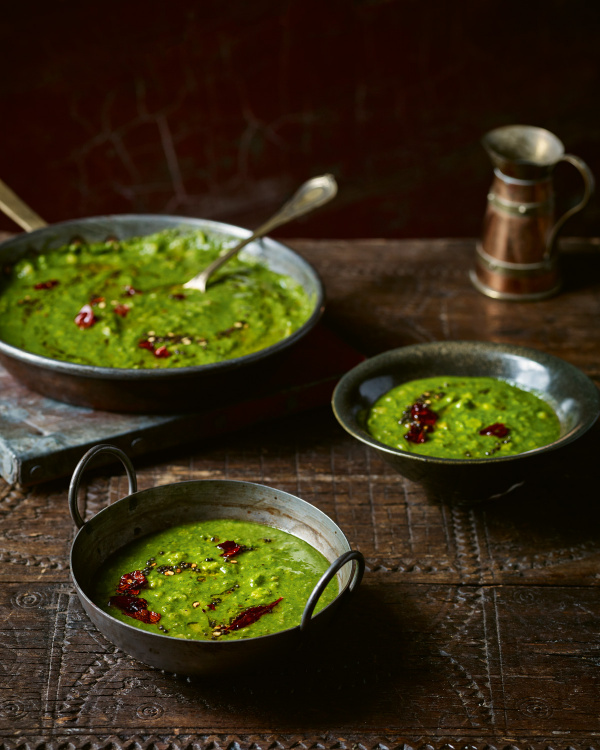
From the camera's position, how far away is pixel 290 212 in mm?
2820

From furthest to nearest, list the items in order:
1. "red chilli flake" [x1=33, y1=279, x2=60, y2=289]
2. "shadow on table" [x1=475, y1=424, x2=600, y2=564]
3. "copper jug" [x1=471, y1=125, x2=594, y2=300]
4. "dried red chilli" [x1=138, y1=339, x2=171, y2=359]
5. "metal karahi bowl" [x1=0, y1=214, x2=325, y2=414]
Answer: "copper jug" [x1=471, y1=125, x2=594, y2=300], "red chilli flake" [x1=33, y1=279, x2=60, y2=289], "dried red chilli" [x1=138, y1=339, x2=171, y2=359], "metal karahi bowl" [x1=0, y1=214, x2=325, y2=414], "shadow on table" [x1=475, y1=424, x2=600, y2=564]

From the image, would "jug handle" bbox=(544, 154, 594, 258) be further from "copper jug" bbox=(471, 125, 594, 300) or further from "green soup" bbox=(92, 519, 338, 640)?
"green soup" bbox=(92, 519, 338, 640)

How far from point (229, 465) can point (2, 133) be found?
247 cm

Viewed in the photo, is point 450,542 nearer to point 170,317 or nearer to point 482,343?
point 482,343

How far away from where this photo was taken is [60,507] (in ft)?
6.69

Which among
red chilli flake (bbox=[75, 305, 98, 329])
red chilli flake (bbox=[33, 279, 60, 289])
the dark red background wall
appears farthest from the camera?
the dark red background wall

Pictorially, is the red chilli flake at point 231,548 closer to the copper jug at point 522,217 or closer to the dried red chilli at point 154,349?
the dried red chilli at point 154,349

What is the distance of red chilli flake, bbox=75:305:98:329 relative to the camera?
243 centimetres

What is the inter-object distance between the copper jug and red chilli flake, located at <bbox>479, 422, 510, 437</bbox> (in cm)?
102

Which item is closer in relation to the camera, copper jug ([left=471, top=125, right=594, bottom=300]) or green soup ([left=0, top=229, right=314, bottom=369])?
green soup ([left=0, top=229, right=314, bottom=369])

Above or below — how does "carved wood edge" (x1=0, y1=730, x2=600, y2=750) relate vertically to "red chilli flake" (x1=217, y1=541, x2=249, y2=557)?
below

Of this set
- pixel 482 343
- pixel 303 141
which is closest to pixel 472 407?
pixel 482 343

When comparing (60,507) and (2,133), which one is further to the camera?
(2,133)

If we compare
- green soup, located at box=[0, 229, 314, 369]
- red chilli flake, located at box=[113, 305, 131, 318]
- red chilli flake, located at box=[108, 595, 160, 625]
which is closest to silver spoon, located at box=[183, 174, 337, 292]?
green soup, located at box=[0, 229, 314, 369]
